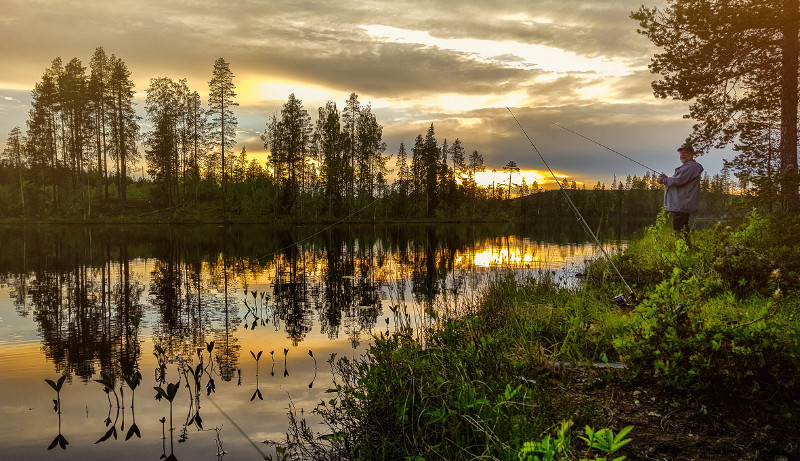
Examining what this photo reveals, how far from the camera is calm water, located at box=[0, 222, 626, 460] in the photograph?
5.93 m

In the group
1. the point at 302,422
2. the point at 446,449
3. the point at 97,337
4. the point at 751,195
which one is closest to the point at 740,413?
the point at 446,449

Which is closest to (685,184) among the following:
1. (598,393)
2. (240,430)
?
(598,393)

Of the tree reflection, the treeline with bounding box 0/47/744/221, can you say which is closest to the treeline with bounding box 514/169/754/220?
the treeline with bounding box 0/47/744/221

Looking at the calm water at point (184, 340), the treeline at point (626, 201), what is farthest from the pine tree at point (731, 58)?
the treeline at point (626, 201)

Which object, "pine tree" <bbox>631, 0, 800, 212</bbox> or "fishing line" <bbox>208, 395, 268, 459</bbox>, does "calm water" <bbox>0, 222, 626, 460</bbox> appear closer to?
"fishing line" <bbox>208, 395, 268, 459</bbox>

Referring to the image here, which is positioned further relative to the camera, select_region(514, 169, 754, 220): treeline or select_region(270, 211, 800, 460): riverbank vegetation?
select_region(514, 169, 754, 220): treeline

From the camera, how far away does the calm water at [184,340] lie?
19.5 feet

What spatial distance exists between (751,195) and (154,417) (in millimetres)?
11234

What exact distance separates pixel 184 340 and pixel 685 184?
1308cm

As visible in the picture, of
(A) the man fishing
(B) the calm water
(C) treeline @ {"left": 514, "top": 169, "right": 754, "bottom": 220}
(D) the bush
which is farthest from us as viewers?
(C) treeline @ {"left": 514, "top": 169, "right": 754, "bottom": 220}

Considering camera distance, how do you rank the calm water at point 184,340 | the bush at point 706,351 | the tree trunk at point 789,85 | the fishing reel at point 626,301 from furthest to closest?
the tree trunk at point 789,85 → the fishing reel at point 626,301 → the calm water at point 184,340 → the bush at point 706,351

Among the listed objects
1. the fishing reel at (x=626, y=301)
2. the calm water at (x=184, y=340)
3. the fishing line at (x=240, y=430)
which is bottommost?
the fishing line at (x=240, y=430)

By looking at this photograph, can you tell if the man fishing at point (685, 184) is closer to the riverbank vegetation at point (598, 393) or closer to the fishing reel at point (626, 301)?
the fishing reel at point (626, 301)

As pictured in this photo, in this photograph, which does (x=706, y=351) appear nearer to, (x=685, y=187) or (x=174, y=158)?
(x=685, y=187)
